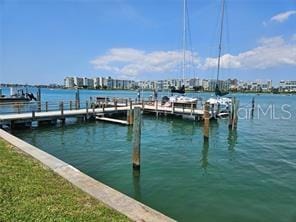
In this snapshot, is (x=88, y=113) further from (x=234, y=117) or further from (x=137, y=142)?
(x=137, y=142)

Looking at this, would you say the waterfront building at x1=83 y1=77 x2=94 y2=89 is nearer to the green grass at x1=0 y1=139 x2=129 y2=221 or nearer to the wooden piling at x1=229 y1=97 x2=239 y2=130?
the wooden piling at x1=229 y1=97 x2=239 y2=130

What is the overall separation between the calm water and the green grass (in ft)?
10.2

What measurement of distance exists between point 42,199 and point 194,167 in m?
8.90

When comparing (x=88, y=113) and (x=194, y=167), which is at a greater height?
(x=88, y=113)

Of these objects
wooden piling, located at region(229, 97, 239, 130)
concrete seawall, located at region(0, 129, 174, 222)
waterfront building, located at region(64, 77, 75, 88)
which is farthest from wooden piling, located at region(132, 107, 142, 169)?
waterfront building, located at region(64, 77, 75, 88)

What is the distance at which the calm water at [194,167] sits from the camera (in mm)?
8984

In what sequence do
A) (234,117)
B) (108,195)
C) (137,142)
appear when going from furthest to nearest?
(234,117), (137,142), (108,195)

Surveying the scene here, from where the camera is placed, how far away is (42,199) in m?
5.98

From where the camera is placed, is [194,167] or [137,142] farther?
[194,167]

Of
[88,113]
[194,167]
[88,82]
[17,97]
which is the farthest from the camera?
[88,82]

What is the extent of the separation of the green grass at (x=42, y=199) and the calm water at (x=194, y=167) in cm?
312

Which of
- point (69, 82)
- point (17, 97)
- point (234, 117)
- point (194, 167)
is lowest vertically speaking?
point (194, 167)

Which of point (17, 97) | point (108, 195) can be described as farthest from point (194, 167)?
point (17, 97)

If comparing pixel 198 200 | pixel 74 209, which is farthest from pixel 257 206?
pixel 74 209
